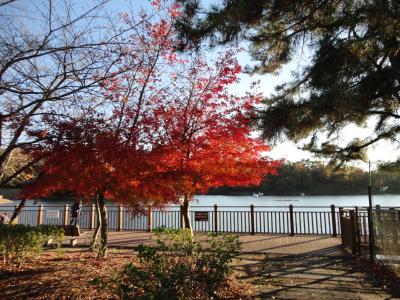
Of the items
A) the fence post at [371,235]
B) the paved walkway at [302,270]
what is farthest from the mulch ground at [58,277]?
the fence post at [371,235]

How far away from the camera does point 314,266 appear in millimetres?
8609

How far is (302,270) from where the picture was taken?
812 cm

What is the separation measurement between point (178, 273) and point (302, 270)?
4821mm

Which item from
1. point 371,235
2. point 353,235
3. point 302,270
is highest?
point 371,235

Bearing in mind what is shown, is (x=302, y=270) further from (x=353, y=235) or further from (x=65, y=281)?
(x=65, y=281)

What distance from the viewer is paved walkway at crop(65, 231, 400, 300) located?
20.2ft

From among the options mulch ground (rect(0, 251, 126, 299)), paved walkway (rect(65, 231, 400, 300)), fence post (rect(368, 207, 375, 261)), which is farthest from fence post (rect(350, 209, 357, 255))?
mulch ground (rect(0, 251, 126, 299))

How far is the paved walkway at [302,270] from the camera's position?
6.17 meters

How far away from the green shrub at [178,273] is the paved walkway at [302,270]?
113cm

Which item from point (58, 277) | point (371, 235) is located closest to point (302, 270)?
point (371, 235)

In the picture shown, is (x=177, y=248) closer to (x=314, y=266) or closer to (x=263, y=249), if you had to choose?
(x=314, y=266)

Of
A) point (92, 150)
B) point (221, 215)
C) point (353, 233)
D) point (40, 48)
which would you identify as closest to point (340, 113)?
point (40, 48)

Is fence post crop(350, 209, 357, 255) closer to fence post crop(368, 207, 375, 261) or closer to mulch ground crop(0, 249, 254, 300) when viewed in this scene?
fence post crop(368, 207, 375, 261)

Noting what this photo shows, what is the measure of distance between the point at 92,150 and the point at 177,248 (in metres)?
3.00
